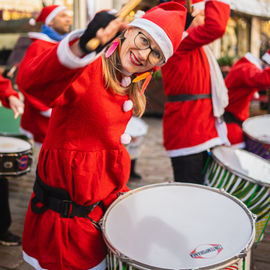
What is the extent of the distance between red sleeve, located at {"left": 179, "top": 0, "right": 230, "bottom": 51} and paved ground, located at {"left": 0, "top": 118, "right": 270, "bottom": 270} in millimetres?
1478

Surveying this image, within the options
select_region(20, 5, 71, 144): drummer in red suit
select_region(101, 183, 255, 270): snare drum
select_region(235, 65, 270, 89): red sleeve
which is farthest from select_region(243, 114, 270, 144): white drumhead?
select_region(20, 5, 71, 144): drummer in red suit

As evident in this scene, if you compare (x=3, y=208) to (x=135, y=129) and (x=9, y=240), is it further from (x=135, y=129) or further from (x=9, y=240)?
(x=135, y=129)

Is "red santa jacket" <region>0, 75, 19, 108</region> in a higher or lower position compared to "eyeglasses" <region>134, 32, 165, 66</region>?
lower

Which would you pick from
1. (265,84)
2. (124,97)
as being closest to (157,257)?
(124,97)

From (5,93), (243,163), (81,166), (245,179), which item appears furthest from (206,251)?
(5,93)

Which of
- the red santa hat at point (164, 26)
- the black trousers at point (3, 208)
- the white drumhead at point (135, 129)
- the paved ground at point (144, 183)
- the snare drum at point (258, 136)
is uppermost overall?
the red santa hat at point (164, 26)

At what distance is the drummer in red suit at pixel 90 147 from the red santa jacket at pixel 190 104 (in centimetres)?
85

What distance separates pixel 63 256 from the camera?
1.25 meters

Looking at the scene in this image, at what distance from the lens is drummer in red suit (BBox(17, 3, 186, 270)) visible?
45.7 inches

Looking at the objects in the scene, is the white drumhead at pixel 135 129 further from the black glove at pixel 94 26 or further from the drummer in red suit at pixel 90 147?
the black glove at pixel 94 26

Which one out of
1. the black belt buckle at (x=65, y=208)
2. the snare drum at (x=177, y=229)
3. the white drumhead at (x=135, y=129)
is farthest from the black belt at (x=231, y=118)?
the black belt buckle at (x=65, y=208)

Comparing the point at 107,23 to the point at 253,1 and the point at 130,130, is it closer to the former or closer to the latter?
the point at 130,130

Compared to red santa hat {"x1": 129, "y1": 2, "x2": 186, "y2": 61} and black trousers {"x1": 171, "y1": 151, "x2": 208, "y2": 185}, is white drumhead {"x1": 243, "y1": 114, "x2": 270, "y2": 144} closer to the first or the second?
black trousers {"x1": 171, "y1": 151, "x2": 208, "y2": 185}

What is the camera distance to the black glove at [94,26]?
0.78 metres
